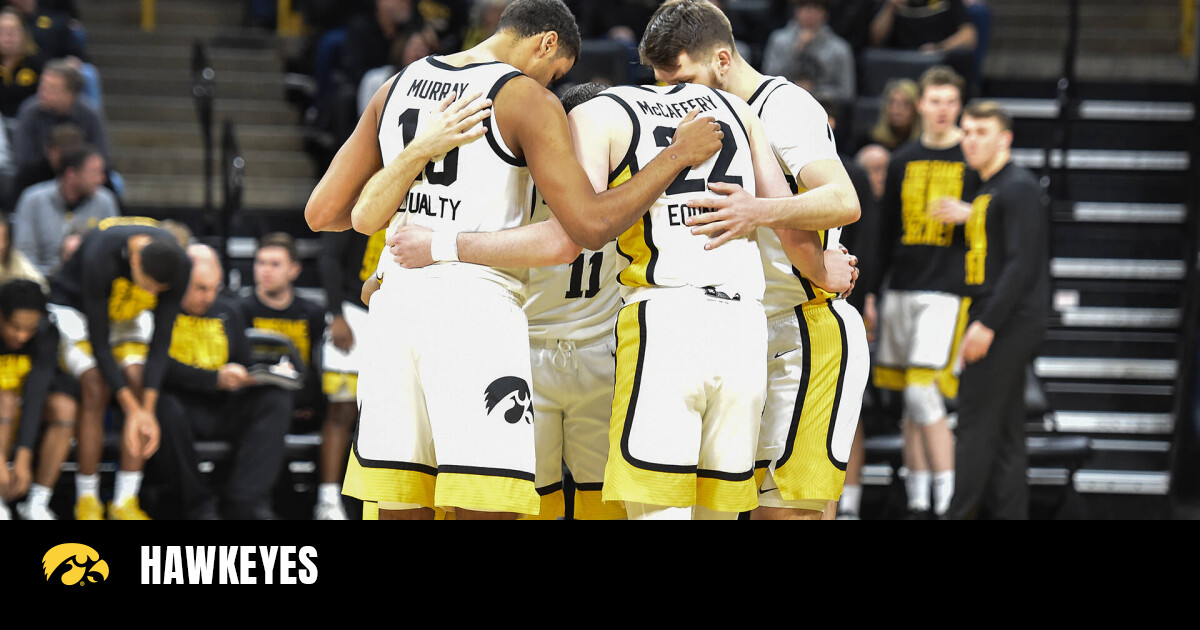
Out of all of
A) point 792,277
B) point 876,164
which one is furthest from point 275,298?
point 792,277

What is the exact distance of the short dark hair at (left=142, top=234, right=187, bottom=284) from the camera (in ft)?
21.8

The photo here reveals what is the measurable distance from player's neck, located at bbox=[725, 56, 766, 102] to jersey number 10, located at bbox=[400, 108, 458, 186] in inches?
36.9

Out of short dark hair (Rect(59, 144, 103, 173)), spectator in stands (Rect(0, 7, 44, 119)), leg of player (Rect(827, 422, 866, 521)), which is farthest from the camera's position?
spectator in stands (Rect(0, 7, 44, 119))

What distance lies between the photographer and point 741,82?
4.11 m

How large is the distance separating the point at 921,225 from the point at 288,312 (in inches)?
137

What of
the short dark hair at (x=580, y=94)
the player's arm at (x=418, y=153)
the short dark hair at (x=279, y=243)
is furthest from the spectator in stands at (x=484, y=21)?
the player's arm at (x=418, y=153)

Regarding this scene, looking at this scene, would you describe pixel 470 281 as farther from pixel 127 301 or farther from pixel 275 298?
pixel 275 298

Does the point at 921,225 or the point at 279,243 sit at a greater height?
the point at 921,225

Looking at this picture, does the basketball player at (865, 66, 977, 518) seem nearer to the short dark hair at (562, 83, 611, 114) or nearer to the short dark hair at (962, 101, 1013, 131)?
the short dark hair at (962, 101, 1013, 131)

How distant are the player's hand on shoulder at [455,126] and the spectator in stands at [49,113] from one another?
537cm

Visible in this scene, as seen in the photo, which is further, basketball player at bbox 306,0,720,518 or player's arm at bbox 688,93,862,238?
player's arm at bbox 688,93,862,238
